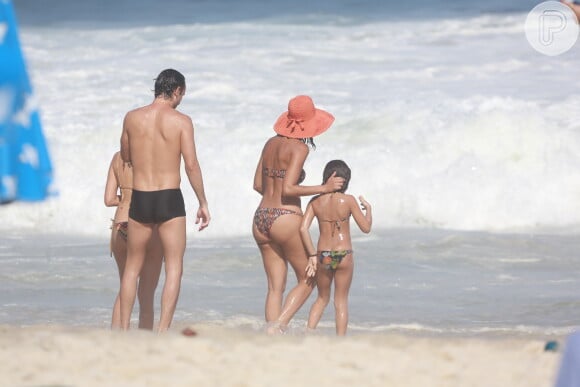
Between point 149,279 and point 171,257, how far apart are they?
0.34m

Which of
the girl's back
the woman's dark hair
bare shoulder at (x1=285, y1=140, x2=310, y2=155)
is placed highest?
the woman's dark hair

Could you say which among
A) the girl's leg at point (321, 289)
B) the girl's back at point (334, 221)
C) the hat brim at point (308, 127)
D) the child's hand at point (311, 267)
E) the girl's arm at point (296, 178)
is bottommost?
the girl's leg at point (321, 289)

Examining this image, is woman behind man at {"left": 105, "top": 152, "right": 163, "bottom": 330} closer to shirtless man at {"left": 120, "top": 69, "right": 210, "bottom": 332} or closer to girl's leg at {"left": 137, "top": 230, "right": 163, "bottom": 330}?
girl's leg at {"left": 137, "top": 230, "right": 163, "bottom": 330}

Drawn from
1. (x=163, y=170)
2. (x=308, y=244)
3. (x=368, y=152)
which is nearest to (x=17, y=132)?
(x=163, y=170)

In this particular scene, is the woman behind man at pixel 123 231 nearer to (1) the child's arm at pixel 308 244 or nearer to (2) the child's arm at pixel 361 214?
(1) the child's arm at pixel 308 244

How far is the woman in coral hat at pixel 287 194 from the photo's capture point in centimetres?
642

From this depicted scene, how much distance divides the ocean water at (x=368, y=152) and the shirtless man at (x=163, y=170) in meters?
1.82

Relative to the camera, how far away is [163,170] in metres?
6.19

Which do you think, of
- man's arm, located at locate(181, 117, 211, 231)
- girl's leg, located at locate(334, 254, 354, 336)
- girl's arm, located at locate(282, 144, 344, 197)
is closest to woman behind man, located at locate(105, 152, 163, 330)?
man's arm, located at locate(181, 117, 211, 231)

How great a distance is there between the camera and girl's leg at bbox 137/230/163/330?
633cm

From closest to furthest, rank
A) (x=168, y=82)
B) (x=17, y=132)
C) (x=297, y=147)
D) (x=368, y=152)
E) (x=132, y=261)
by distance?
(x=17, y=132) → (x=168, y=82) → (x=132, y=261) → (x=297, y=147) → (x=368, y=152)

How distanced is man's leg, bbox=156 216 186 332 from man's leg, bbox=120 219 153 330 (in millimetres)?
94

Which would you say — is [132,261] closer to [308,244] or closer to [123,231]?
[123,231]

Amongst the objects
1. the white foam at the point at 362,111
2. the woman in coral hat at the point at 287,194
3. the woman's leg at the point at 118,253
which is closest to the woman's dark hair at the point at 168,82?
the woman in coral hat at the point at 287,194
